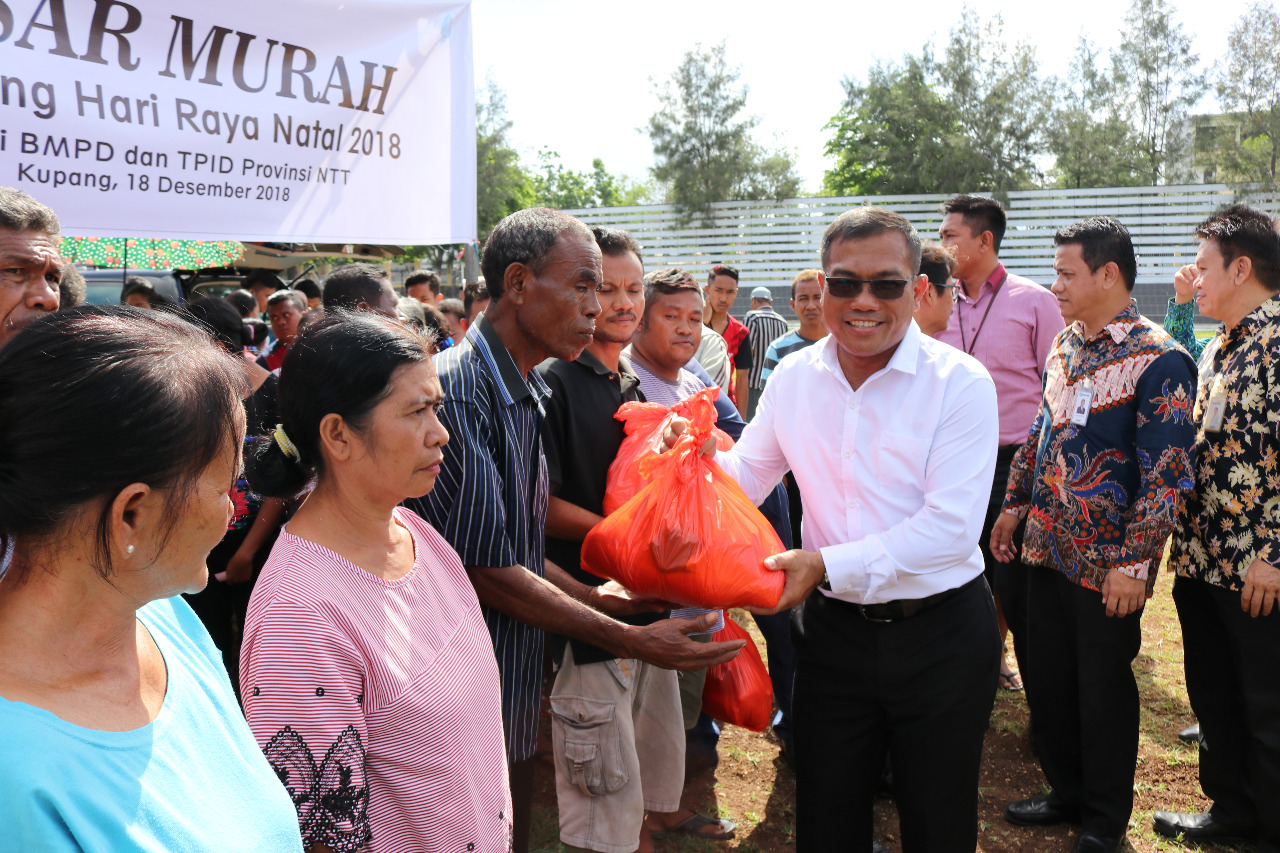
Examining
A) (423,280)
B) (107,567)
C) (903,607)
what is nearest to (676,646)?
(903,607)

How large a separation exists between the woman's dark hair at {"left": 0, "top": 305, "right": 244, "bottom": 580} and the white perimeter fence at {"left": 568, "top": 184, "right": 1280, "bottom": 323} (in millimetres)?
21149

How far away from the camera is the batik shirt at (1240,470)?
3.11m

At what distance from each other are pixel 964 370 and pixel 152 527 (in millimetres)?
2105

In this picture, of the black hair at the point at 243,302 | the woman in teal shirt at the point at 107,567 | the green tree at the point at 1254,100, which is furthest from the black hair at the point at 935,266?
the green tree at the point at 1254,100

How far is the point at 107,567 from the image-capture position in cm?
101

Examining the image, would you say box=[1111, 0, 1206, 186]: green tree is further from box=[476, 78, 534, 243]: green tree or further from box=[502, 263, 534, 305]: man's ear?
box=[502, 263, 534, 305]: man's ear

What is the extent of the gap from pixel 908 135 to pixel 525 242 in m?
36.4

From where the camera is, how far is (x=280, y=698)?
1362 millimetres

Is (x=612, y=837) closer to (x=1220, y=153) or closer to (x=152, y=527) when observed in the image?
(x=152, y=527)

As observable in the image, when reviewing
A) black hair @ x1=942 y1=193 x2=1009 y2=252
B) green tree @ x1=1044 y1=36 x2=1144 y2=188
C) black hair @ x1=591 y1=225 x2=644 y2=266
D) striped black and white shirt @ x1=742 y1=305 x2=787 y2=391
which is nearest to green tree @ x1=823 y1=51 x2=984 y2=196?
green tree @ x1=1044 y1=36 x2=1144 y2=188

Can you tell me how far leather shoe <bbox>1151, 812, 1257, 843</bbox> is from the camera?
3379 millimetres

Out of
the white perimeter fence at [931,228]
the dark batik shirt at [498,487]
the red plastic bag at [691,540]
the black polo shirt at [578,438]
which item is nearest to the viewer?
the dark batik shirt at [498,487]

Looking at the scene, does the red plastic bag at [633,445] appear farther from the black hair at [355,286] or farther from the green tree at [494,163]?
the green tree at [494,163]

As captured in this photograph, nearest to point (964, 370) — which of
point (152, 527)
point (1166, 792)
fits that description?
point (152, 527)
